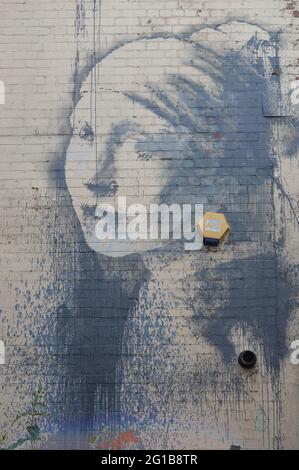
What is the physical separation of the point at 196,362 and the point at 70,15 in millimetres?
4260

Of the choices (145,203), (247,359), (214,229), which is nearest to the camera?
(247,359)

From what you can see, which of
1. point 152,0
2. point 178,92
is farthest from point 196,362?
point 152,0

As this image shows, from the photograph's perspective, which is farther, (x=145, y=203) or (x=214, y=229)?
(x=145, y=203)

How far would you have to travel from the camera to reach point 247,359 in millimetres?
7562

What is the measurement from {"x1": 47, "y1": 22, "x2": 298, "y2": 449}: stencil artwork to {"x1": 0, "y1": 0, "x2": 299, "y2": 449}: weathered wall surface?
16 millimetres

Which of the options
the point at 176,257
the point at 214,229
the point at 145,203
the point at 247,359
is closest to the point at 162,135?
the point at 145,203

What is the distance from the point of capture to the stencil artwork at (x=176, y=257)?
25.0ft

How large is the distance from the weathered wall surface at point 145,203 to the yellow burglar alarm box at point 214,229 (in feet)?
0.40

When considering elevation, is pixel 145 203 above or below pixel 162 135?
below

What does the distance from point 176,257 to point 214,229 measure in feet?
1.75

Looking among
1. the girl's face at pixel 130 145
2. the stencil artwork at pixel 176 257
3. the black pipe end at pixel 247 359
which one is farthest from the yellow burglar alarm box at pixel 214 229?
the black pipe end at pixel 247 359

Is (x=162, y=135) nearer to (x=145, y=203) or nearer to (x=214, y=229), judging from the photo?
(x=145, y=203)

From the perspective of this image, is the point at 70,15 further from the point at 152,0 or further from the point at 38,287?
the point at 38,287

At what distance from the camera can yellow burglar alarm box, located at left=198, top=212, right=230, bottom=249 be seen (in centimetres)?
770
